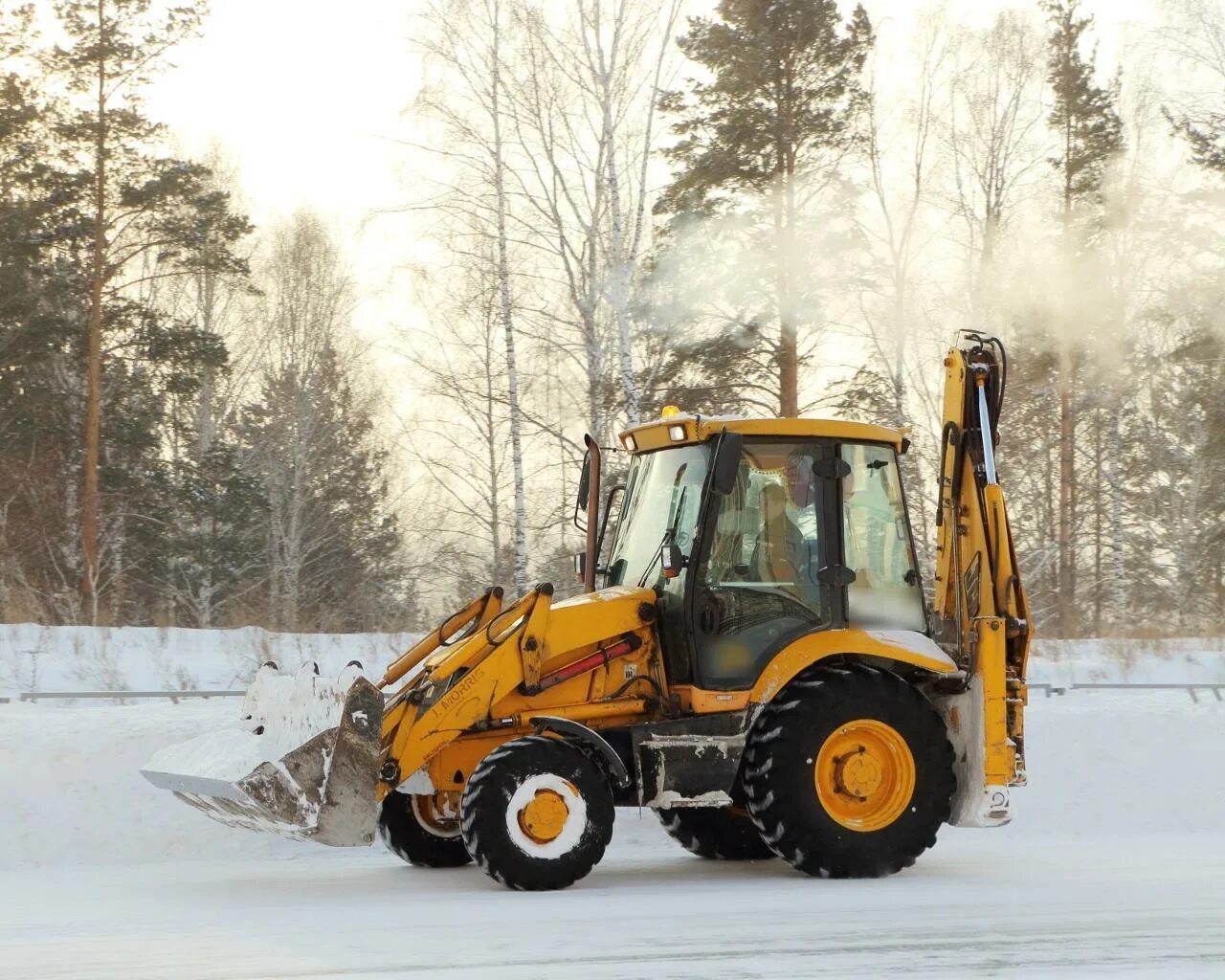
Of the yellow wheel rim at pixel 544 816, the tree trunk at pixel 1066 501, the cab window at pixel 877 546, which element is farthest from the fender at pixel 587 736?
the tree trunk at pixel 1066 501

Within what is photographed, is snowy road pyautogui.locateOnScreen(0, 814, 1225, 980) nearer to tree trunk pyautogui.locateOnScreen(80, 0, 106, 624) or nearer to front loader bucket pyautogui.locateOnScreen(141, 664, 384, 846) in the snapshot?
front loader bucket pyautogui.locateOnScreen(141, 664, 384, 846)

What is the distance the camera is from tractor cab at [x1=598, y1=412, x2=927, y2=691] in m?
8.30

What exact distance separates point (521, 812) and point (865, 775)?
1848 mm

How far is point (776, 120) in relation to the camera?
22703 mm

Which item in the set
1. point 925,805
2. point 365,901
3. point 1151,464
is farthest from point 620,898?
point 1151,464

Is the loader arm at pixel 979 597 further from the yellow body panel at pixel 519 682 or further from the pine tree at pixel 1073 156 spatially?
the pine tree at pixel 1073 156

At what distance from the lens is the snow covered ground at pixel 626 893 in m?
6.20

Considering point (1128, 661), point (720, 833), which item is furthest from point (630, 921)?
point (1128, 661)

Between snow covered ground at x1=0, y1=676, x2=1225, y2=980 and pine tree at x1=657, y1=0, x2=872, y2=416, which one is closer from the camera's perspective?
snow covered ground at x1=0, y1=676, x2=1225, y2=980

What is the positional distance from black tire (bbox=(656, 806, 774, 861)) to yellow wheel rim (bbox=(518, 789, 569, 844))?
1.74m

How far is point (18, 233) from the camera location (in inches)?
935

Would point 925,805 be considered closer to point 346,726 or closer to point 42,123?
point 346,726

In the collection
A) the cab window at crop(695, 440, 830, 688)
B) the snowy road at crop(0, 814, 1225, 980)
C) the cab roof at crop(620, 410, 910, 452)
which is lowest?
the snowy road at crop(0, 814, 1225, 980)

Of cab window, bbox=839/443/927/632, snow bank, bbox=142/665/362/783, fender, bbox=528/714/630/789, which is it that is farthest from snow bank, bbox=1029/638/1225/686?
snow bank, bbox=142/665/362/783
